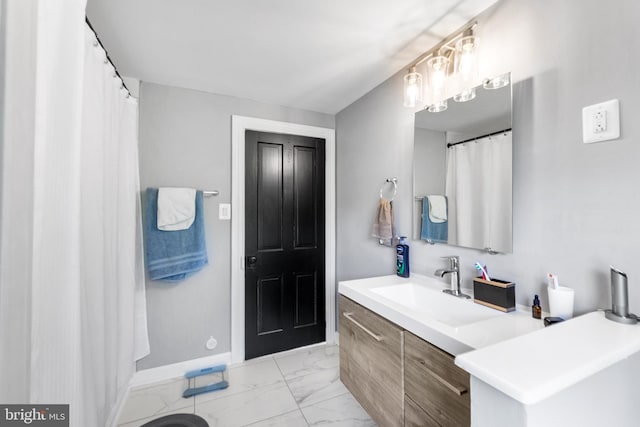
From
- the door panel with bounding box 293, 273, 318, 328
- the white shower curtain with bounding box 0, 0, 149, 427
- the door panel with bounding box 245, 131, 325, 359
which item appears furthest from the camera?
the door panel with bounding box 293, 273, 318, 328

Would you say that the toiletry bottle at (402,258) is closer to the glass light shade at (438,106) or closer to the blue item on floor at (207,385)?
the glass light shade at (438,106)

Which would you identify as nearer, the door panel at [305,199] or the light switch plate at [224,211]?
the light switch plate at [224,211]

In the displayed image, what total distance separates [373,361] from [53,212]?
4.76ft

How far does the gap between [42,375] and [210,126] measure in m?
1.91

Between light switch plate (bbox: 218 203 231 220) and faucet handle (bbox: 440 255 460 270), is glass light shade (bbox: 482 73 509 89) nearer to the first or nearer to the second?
faucet handle (bbox: 440 255 460 270)

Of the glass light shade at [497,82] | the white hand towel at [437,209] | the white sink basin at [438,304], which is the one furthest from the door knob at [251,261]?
the glass light shade at [497,82]

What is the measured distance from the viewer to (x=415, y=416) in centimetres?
111

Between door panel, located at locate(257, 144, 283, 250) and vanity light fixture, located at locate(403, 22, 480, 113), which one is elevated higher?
vanity light fixture, located at locate(403, 22, 480, 113)

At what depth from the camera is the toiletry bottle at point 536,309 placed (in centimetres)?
110

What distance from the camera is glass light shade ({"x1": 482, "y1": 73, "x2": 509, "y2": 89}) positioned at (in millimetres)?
1244

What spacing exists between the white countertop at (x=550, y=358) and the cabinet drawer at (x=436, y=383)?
27 centimetres

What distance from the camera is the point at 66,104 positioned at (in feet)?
2.90

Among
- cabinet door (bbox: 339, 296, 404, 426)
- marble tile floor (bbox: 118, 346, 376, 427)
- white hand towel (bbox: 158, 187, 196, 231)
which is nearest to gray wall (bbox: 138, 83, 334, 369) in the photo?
white hand towel (bbox: 158, 187, 196, 231)

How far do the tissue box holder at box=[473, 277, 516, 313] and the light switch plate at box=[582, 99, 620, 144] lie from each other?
0.65m
